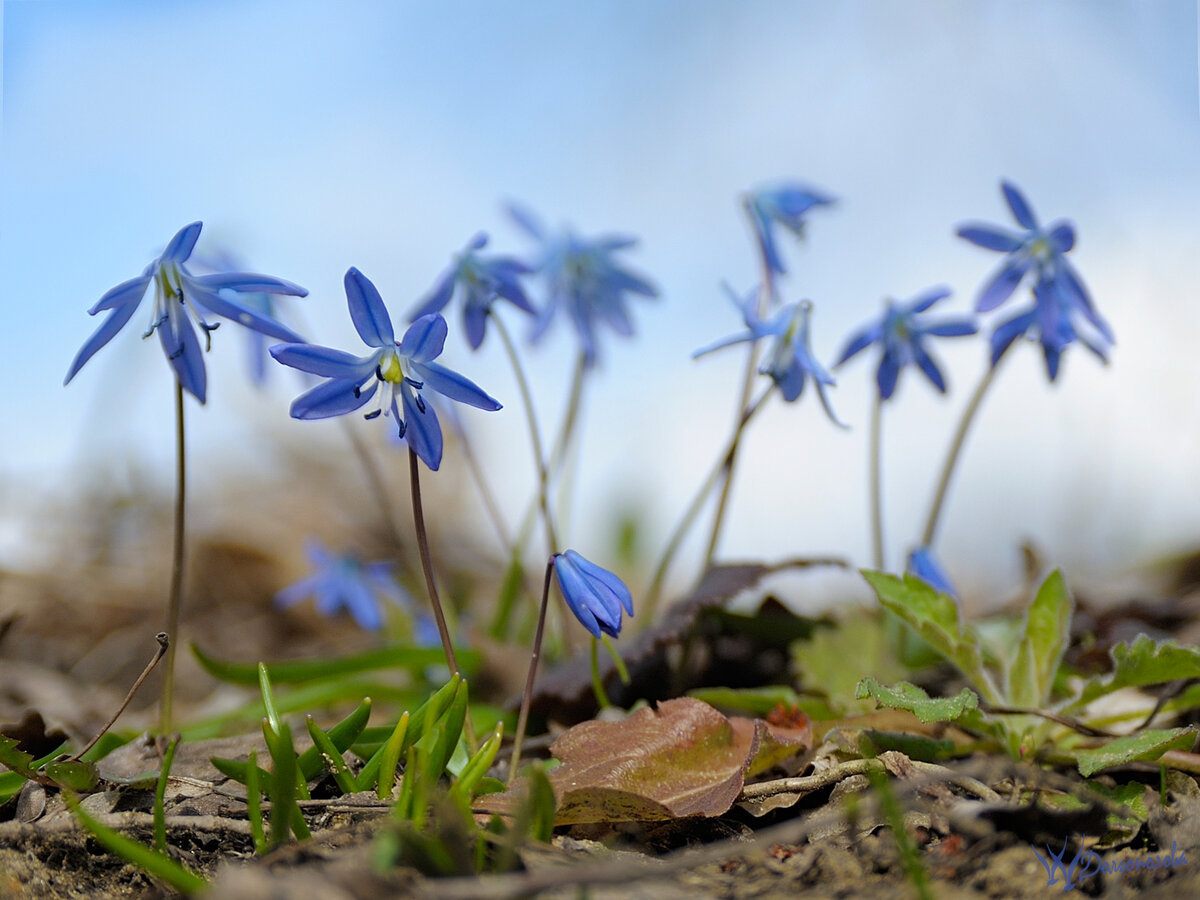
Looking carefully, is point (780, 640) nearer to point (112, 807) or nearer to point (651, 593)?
point (651, 593)

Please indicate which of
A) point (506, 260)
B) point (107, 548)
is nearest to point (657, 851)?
point (506, 260)

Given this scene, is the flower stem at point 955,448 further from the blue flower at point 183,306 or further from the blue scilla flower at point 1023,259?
the blue flower at point 183,306

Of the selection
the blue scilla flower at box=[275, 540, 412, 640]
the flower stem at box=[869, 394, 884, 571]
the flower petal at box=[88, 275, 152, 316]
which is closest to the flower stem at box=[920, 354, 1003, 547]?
the flower stem at box=[869, 394, 884, 571]

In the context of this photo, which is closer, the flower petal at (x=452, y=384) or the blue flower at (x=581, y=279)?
the flower petal at (x=452, y=384)

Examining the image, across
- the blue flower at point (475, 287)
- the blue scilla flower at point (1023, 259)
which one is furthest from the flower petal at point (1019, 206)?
the blue flower at point (475, 287)

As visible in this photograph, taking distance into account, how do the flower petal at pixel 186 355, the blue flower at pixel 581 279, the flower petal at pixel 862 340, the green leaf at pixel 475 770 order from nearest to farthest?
1. the green leaf at pixel 475 770
2. the flower petal at pixel 186 355
3. the flower petal at pixel 862 340
4. the blue flower at pixel 581 279

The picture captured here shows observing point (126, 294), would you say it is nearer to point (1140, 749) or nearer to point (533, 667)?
point (533, 667)
